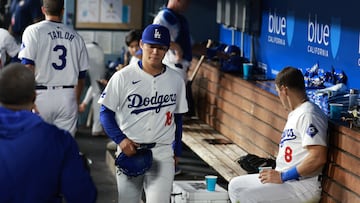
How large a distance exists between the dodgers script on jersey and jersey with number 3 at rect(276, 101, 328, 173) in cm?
101

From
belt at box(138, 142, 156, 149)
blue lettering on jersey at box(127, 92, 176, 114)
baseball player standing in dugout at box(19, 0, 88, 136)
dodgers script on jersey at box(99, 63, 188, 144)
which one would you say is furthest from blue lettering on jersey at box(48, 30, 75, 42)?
belt at box(138, 142, 156, 149)

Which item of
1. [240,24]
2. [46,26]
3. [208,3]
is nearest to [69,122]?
[46,26]

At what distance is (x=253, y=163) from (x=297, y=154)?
128 centimetres

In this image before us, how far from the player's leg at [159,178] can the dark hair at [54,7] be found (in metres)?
1.84

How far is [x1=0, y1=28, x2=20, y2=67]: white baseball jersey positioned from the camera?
31.8 ft

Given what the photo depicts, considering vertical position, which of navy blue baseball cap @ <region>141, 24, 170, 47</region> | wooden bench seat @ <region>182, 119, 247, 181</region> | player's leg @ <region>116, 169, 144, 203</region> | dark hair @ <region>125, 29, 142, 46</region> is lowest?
wooden bench seat @ <region>182, 119, 247, 181</region>

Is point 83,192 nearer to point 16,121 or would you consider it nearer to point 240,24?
point 16,121

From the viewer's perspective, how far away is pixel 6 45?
9.76 m

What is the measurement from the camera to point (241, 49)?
1062 centimetres

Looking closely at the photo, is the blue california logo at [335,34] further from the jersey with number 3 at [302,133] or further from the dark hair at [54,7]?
the dark hair at [54,7]

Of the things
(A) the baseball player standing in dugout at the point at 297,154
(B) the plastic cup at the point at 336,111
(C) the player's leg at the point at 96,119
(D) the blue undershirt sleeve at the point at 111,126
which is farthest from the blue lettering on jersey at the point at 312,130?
(C) the player's leg at the point at 96,119

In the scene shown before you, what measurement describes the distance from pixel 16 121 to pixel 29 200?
1.13 feet

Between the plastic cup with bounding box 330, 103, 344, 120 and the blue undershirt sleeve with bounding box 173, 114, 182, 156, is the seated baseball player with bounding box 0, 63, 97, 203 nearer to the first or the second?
the blue undershirt sleeve with bounding box 173, 114, 182, 156

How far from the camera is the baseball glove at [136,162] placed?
19.3ft
